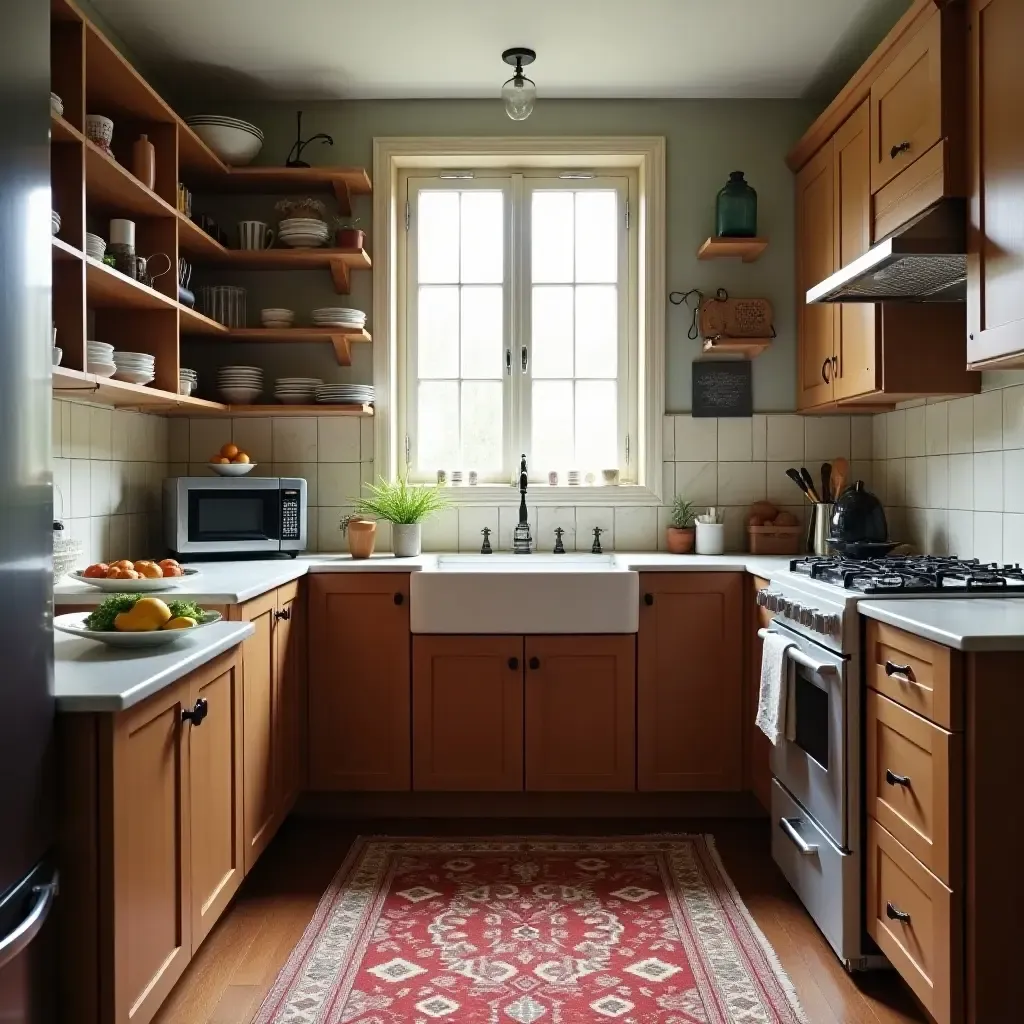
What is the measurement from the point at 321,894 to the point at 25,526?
165 cm

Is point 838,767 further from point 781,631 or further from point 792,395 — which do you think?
point 792,395

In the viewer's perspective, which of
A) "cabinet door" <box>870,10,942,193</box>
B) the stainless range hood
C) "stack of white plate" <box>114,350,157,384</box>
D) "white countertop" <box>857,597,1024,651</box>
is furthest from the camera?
"stack of white plate" <box>114,350,157,384</box>

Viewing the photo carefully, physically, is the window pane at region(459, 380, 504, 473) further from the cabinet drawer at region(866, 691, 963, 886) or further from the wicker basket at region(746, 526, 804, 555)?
the cabinet drawer at region(866, 691, 963, 886)

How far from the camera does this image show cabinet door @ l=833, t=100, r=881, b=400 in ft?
9.46

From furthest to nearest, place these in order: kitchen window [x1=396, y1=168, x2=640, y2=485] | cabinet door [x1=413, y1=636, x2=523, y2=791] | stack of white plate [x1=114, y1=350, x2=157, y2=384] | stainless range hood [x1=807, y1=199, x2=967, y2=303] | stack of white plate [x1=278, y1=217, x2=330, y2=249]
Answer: kitchen window [x1=396, y1=168, x2=640, y2=485] < stack of white plate [x1=278, y1=217, x2=330, y2=249] < cabinet door [x1=413, y1=636, x2=523, y2=791] < stack of white plate [x1=114, y1=350, x2=157, y2=384] < stainless range hood [x1=807, y1=199, x2=967, y2=303]

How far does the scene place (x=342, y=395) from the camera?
3.54m

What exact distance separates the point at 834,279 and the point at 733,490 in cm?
134

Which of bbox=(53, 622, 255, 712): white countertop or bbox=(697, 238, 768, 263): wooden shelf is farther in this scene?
bbox=(697, 238, 768, 263): wooden shelf

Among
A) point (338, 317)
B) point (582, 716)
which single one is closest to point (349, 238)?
point (338, 317)

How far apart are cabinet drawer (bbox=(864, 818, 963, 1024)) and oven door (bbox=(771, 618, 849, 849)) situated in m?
0.11

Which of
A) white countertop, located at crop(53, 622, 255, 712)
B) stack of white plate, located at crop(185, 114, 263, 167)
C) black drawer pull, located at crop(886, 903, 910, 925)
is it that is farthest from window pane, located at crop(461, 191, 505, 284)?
black drawer pull, located at crop(886, 903, 910, 925)

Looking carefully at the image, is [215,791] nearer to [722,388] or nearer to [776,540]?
[776,540]

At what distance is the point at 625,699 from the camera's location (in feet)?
10.4

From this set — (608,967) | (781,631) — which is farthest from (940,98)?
(608,967)
